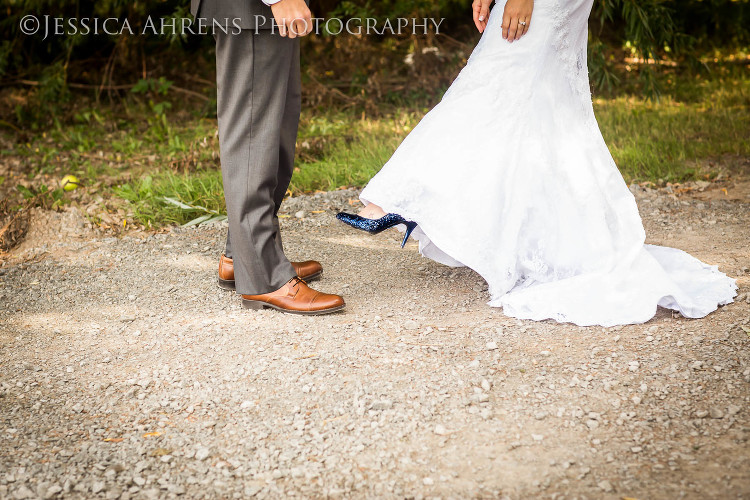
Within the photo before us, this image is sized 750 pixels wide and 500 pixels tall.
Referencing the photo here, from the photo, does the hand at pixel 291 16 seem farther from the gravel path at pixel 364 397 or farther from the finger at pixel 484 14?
the gravel path at pixel 364 397

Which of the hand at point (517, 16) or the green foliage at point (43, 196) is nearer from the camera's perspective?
the hand at point (517, 16)

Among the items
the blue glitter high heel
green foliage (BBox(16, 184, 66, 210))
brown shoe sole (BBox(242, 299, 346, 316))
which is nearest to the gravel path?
brown shoe sole (BBox(242, 299, 346, 316))

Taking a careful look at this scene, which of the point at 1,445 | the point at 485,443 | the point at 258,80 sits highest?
the point at 258,80

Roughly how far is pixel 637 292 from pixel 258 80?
171 cm

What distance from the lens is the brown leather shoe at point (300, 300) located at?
2879 millimetres

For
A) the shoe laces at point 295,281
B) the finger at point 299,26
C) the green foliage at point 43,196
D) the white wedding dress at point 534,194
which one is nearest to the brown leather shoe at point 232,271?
the shoe laces at point 295,281

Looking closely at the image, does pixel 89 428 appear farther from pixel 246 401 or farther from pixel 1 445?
pixel 246 401

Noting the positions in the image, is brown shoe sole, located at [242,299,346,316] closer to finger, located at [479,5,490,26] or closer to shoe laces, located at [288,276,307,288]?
shoe laces, located at [288,276,307,288]

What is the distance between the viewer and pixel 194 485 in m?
1.90

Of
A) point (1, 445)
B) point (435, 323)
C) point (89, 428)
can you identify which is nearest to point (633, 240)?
point (435, 323)

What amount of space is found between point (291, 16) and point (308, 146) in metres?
3.40

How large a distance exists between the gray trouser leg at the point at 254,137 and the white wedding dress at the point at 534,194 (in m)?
0.43

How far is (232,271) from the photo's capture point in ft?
10.7

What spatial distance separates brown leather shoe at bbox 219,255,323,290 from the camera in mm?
3246
